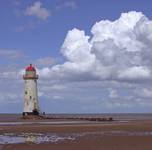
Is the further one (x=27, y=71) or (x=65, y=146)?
(x=27, y=71)

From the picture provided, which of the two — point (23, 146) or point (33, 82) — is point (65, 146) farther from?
point (33, 82)

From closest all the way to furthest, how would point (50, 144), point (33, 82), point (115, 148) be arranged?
1. point (115, 148)
2. point (50, 144)
3. point (33, 82)

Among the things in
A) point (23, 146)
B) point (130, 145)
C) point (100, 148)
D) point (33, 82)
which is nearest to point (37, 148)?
point (23, 146)

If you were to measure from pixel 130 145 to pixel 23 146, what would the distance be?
22.1 feet

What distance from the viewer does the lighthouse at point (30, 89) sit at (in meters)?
80.6

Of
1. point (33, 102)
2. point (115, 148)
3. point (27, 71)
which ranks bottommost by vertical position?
point (115, 148)

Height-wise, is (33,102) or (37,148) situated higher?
(33,102)

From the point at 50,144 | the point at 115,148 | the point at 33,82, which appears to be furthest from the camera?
the point at 33,82

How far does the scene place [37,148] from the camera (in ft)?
99.4

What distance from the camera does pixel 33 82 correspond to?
80812 millimetres

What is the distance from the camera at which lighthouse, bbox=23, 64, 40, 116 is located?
265 ft

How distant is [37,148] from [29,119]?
52.0m

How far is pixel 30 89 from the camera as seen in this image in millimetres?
80688

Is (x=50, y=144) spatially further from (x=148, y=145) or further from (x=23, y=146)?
(x=148, y=145)
